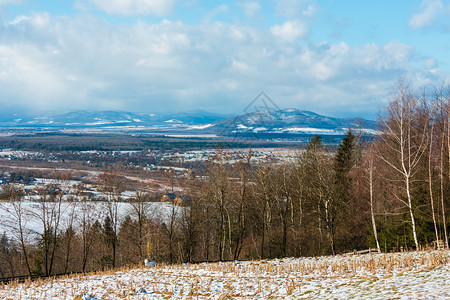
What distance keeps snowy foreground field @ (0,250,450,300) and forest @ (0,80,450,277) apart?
832 centimetres

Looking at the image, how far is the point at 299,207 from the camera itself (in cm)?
3900

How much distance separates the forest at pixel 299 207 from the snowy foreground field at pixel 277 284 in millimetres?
8322

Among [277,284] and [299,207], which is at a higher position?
[277,284]

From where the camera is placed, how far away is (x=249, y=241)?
38875 millimetres

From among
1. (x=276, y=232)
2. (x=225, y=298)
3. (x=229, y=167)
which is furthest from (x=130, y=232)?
(x=225, y=298)

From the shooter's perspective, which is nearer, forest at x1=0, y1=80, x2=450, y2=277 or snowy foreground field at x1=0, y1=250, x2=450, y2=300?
snowy foreground field at x1=0, y1=250, x2=450, y2=300

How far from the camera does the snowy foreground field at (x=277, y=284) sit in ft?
30.0

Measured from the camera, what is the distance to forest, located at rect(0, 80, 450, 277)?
23.5 metres

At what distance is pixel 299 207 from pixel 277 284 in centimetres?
2836

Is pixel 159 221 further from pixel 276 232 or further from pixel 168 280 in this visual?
A: pixel 168 280

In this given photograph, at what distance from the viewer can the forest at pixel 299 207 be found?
76.9 feet

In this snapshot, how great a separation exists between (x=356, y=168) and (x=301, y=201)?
7.93m

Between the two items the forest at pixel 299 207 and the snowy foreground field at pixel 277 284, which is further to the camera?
the forest at pixel 299 207

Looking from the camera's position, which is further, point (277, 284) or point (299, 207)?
point (299, 207)
